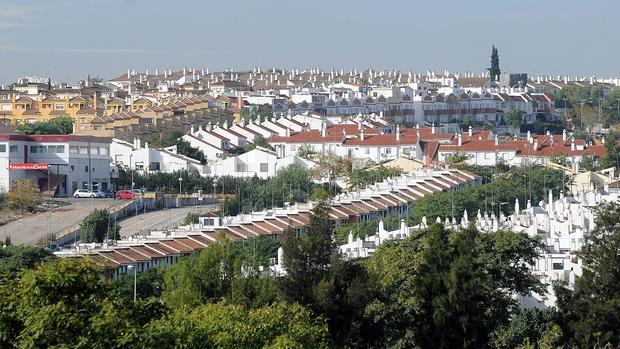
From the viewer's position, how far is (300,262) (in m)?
31.6

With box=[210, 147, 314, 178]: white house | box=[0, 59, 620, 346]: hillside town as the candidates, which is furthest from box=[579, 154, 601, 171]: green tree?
box=[210, 147, 314, 178]: white house

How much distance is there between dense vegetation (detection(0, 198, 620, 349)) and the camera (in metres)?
27.7

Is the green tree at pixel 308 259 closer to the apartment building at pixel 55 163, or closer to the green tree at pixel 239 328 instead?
the green tree at pixel 239 328

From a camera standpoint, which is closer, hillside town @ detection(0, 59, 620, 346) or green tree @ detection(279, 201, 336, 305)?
green tree @ detection(279, 201, 336, 305)

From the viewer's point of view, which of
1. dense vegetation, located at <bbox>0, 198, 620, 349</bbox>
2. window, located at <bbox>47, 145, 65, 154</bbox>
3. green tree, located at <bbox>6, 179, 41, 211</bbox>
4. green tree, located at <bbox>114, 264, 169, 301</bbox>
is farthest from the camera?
window, located at <bbox>47, 145, 65, 154</bbox>

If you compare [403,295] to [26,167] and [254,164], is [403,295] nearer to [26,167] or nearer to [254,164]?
[26,167]

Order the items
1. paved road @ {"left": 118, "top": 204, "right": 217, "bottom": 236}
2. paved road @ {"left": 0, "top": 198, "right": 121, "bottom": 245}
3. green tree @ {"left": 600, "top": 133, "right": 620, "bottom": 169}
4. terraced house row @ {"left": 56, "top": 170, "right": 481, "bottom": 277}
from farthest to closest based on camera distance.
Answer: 1. green tree @ {"left": 600, "top": 133, "right": 620, "bottom": 169}
2. paved road @ {"left": 118, "top": 204, "right": 217, "bottom": 236}
3. paved road @ {"left": 0, "top": 198, "right": 121, "bottom": 245}
4. terraced house row @ {"left": 56, "top": 170, "right": 481, "bottom": 277}

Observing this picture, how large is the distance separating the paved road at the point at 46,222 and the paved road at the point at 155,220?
111 cm

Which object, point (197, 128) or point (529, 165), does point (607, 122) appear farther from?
point (529, 165)

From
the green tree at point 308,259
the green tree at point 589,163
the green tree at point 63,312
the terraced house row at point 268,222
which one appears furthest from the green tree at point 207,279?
the green tree at point 589,163

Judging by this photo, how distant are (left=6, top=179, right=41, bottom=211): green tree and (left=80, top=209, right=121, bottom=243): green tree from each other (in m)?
6.66

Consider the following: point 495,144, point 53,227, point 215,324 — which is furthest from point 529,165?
point 215,324

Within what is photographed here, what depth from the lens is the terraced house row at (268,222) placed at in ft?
146

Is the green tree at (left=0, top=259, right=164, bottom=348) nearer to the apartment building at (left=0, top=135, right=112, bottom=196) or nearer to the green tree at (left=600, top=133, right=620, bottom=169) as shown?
the apartment building at (left=0, top=135, right=112, bottom=196)
